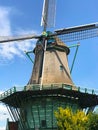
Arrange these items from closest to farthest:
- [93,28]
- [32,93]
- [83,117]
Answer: [83,117] → [32,93] → [93,28]

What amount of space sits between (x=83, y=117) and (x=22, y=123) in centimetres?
1251

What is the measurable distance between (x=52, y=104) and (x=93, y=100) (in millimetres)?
5703

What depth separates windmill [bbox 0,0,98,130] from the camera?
4609cm

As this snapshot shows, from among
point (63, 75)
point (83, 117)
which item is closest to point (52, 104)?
point (63, 75)

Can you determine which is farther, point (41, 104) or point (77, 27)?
point (77, 27)

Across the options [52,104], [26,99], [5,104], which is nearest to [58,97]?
[52,104]

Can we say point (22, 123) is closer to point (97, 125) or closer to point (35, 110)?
point (35, 110)

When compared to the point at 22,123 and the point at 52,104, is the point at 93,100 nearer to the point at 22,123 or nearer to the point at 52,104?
the point at 52,104

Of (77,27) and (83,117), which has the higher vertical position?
(77,27)

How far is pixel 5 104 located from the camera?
50.2 m

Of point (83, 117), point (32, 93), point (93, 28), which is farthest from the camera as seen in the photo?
point (93, 28)

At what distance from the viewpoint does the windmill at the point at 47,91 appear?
4609cm

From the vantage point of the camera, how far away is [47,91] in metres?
45.6

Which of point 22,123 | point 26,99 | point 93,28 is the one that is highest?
point 93,28
